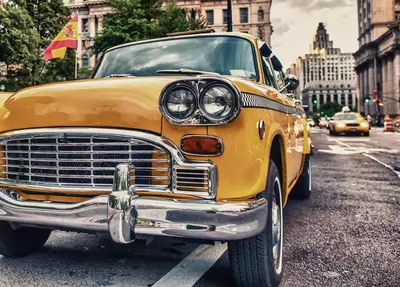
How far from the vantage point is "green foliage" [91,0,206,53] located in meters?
27.7

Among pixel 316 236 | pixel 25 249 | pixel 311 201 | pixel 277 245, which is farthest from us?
pixel 311 201

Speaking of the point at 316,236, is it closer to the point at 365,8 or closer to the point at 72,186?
the point at 72,186

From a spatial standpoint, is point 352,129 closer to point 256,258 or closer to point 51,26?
point 256,258

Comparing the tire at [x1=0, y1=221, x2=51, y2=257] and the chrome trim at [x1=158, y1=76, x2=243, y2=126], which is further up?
the chrome trim at [x1=158, y1=76, x2=243, y2=126]

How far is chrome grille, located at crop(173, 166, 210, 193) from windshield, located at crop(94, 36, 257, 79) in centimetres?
141

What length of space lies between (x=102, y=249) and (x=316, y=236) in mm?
1978

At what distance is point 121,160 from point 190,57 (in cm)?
160

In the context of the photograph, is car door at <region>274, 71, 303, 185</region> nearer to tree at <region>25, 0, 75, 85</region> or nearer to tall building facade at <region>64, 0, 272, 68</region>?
tree at <region>25, 0, 75, 85</region>

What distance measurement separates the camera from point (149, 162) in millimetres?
2330

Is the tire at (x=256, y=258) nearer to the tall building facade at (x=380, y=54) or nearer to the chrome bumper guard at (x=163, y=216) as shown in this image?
the chrome bumper guard at (x=163, y=216)

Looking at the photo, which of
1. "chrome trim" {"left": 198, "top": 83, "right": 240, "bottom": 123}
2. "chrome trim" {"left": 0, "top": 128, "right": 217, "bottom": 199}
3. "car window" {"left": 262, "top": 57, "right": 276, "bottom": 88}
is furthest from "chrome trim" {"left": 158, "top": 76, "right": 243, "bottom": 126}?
"car window" {"left": 262, "top": 57, "right": 276, "bottom": 88}

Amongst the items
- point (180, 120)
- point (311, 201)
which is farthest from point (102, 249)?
point (311, 201)

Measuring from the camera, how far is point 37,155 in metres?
2.56

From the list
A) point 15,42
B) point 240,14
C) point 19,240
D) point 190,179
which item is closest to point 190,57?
point 190,179
